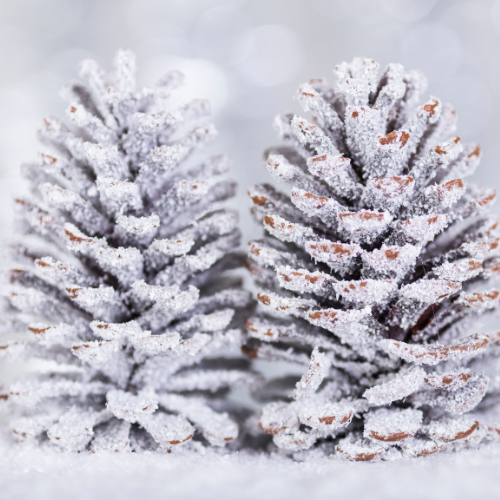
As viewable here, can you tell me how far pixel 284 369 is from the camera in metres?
0.53

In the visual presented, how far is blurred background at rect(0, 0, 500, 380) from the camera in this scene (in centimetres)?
56

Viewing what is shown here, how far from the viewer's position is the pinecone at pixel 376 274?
31 cm

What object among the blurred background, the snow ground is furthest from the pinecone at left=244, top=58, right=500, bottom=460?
the blurred background

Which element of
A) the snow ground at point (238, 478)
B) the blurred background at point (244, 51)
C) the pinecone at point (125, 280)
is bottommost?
the snow ground at point (238, 478)

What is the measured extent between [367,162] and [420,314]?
0.10 metres

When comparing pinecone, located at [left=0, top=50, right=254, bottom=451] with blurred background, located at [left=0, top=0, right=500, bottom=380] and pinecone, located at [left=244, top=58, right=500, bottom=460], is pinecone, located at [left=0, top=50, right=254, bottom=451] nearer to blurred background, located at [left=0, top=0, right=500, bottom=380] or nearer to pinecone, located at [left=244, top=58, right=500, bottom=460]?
pinecone, located at [left=244, top=58, right=500, bottom=460]

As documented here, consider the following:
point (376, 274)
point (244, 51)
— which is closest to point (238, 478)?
point (376, 274)

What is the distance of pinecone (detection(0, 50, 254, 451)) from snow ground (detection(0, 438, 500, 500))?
0.08ft

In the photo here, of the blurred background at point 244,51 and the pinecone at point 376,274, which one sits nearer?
the pinecone at point 376,274

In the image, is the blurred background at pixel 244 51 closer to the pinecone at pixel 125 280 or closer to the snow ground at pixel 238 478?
the pinecone at pixel 125 280

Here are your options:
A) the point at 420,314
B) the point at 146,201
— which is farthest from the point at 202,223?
the point at 420,314

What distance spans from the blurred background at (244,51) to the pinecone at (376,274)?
22 cm

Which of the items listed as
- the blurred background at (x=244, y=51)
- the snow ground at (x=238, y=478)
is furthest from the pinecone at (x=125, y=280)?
the blurred background at (x=244, y=51)

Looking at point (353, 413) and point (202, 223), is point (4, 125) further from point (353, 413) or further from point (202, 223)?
point (353, 413)
